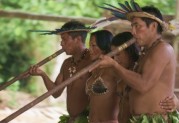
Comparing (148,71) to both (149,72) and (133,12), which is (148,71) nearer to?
(149,72)

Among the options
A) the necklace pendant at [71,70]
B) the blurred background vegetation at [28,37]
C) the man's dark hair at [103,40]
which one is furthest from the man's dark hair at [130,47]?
the blurred background vegetation at [28,37]

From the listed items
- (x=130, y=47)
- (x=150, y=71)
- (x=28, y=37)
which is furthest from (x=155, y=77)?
(x=28, y=37)

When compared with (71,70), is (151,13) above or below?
below

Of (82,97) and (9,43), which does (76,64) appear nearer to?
(82,97)

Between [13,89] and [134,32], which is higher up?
[13,89]

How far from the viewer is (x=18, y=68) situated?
10.9 m

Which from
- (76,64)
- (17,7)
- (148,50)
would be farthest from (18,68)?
(148,50)

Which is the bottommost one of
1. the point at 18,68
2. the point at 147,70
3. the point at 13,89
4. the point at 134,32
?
the point at 147,70

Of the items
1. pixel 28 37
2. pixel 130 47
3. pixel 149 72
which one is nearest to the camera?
pixel 149 72

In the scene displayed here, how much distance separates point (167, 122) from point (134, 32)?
629 millimetres

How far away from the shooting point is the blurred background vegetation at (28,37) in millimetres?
10320

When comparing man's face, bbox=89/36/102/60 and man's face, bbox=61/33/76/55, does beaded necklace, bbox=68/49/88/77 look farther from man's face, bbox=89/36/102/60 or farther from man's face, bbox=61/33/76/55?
man's face, bbox=89/36/102/60

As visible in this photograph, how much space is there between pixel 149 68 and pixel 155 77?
2.6 inches

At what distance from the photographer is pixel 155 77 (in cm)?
316
